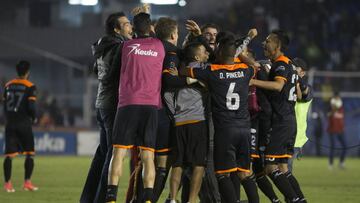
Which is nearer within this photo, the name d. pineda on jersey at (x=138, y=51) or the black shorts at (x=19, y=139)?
the name d. pineda on jersey at (x=138, y=51)

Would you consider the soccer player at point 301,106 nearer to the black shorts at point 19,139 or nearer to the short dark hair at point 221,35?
the short dark hair at point 221,35

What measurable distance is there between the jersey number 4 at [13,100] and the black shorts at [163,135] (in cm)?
613

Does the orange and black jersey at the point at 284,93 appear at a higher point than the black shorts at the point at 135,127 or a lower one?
higher

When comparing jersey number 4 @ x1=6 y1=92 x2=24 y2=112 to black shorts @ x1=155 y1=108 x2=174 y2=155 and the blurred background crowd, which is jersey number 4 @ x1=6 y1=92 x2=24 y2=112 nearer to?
black shorts @ x1=155 y1=108 x2=174 y2=155

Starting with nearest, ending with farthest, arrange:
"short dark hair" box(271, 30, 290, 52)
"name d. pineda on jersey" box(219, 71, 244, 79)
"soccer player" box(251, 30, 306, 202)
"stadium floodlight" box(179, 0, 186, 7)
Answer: "name d. pineda on jersey" box(219, 71, 244, 79), "soccer player" box(251, 30, 306, 202), "short dark hair" box(271, 30, 290, 52), "stadium floodlight" box(179, 0, 186, 7)

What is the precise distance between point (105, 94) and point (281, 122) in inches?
91.1

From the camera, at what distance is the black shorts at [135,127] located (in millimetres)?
11266

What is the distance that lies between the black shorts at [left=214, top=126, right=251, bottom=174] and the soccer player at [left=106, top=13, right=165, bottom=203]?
79 cm

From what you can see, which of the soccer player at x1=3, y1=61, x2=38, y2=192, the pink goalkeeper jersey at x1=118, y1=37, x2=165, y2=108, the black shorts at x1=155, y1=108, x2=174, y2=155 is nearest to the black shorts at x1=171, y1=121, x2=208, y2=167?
the black shorts at x1=155, y1=108, x2=174, y2=155

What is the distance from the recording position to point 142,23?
11453mm

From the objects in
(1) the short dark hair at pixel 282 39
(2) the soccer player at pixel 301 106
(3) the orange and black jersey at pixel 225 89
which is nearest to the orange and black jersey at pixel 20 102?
(2) the soccer player at pixel 301 106

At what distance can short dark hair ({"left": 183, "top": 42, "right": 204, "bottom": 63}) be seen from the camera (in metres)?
11.8

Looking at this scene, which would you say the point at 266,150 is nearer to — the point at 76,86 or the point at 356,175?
the point at 356,175

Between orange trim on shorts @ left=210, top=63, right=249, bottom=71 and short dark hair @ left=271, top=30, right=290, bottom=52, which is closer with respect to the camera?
orange trim on shorts @ left=210, top=63, right=249, bottom=71
